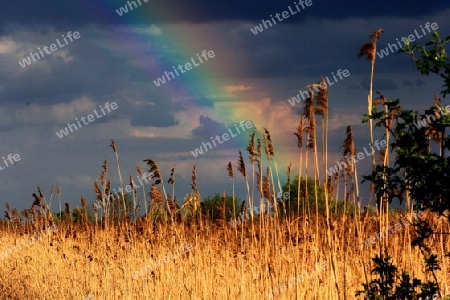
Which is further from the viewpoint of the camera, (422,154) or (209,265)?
(209,265)

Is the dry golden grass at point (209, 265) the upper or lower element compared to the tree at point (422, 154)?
lower

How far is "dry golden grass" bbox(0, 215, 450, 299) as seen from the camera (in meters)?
9.50

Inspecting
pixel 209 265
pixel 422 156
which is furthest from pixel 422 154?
pixel 209 265

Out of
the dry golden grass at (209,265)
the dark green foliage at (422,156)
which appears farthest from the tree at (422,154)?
the dry golden grass at (209,265)

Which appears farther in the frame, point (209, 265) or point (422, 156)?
point (209, 265)

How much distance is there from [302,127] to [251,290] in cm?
276

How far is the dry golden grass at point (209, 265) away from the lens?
31.2ft

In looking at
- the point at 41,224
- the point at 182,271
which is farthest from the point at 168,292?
the point at 41,224

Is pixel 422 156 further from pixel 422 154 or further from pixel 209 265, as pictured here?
pixel 209 265

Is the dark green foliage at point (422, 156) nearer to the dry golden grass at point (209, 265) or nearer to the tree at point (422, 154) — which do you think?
the tree at point (422, 154)

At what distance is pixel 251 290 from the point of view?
9.54 m

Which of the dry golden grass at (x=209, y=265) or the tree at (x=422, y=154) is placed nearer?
the tree at (x=422, y=154)

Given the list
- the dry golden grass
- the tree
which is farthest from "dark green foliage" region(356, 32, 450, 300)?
the dry golden grass

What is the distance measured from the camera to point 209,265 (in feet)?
36.3
